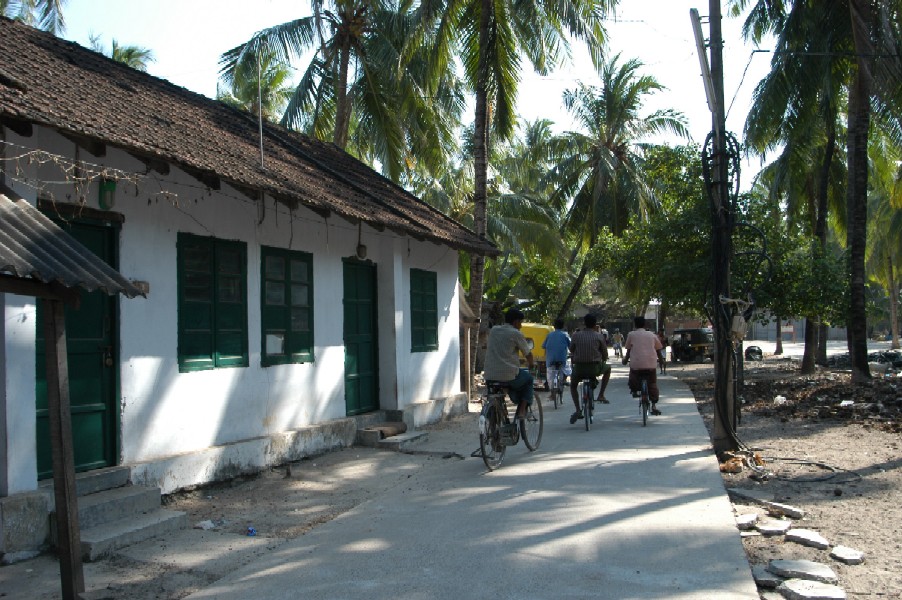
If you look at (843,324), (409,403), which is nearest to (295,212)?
(409,403)

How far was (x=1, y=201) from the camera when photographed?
4746mm

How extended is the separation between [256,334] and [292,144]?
4.33 metres

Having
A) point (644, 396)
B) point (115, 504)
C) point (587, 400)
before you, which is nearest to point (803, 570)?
point (115, 504)

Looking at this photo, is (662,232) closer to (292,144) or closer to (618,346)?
(292,144)

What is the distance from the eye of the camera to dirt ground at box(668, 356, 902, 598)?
5.54 meters

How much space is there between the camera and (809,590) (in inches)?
184

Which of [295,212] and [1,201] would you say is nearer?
[1,201]

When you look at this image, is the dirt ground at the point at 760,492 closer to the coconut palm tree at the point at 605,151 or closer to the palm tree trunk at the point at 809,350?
the palm tree trunk at the point at 809,350

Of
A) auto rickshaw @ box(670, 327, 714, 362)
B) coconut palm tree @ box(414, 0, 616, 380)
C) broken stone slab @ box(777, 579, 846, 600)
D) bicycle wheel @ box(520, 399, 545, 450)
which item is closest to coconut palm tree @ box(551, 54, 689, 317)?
auto rickshaw @ box(670, 327, 714, 362)

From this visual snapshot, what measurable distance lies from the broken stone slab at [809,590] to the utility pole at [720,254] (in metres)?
4.44

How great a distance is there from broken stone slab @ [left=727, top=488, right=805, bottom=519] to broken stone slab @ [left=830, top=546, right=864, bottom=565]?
981 mm

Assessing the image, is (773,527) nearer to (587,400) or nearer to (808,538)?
Result: (808,538)

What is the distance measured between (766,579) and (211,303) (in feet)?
19.9

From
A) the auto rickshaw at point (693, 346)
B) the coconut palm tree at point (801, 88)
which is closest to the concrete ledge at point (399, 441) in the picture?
the coconut palm tree at point (801, 88)
